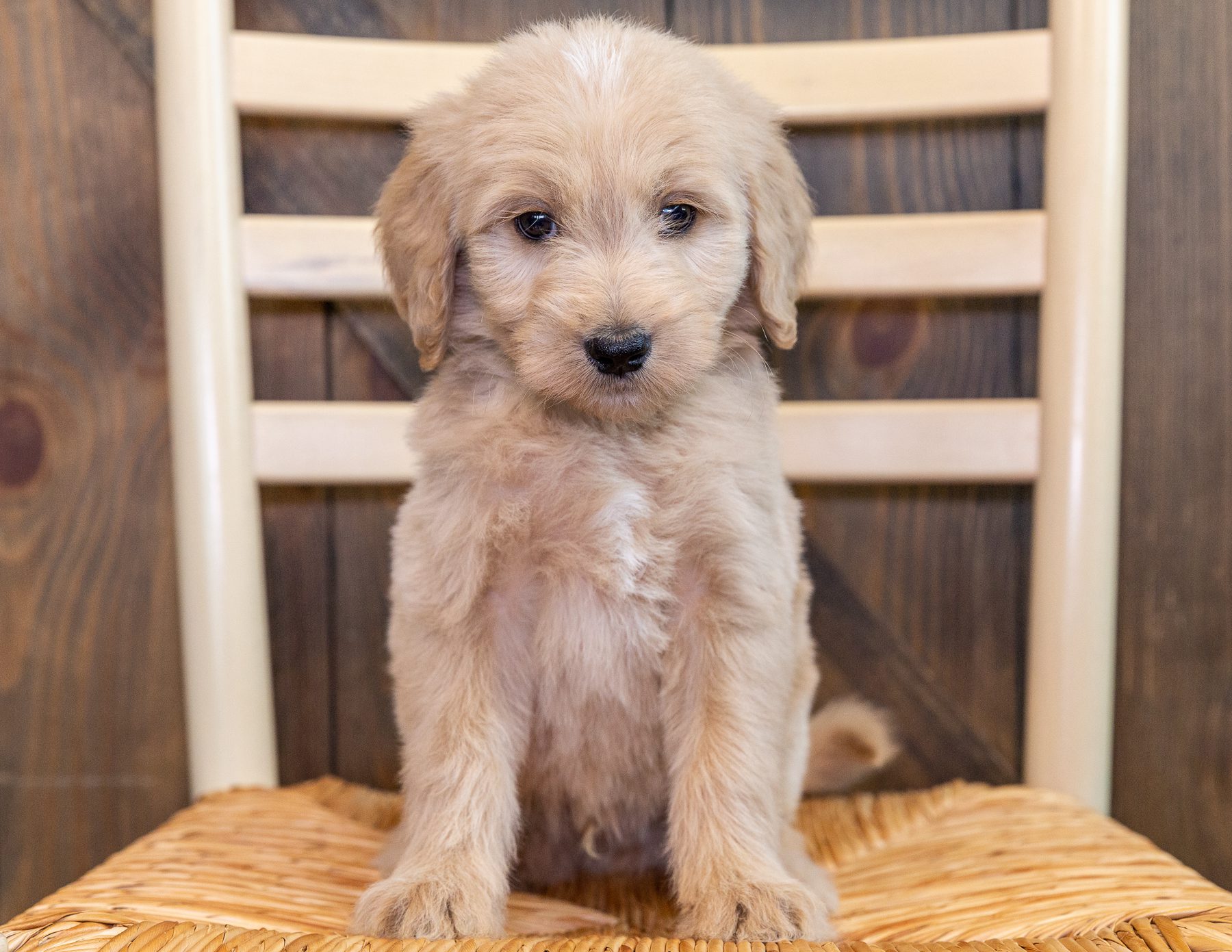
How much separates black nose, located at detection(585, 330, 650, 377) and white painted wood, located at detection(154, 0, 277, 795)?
0.72m

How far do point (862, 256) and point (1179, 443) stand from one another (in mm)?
648

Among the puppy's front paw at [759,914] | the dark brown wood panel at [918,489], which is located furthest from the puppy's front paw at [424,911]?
the dark brown wood panel at [918,489]

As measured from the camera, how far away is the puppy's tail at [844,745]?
1.52 metres

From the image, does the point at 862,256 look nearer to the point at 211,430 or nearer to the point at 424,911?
the point at 211,430

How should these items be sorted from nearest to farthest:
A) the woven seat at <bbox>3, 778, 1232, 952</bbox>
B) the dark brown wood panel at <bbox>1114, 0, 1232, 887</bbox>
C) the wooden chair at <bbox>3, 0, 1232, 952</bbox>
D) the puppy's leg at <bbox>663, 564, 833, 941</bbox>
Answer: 1. the woven seat at <bbox>3, 778, 1232, 952</bbox>
2. the puppy's leg at <bbox>663, 564, 833, 941</bbox>
3. the wooden chair at <bbox>3, 0, 1232, 952</bbox>
4. the dark brown wood panel at <bbox>1114, 0, 1232, 887</bbox>

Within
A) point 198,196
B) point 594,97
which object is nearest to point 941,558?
point 594,97

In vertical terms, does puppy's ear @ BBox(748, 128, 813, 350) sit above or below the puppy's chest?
above

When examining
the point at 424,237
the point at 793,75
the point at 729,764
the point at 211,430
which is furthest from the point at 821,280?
the point at 211,430

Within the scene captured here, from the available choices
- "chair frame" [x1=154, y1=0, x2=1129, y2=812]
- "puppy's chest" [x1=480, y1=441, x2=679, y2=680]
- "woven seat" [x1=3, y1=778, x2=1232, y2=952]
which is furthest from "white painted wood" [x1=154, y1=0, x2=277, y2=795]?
"puppy's chest" [x1=480, y1=441, x2=679, y2=680]

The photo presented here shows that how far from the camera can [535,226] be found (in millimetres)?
1064

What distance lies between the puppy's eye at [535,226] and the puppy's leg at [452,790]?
408 millimetres

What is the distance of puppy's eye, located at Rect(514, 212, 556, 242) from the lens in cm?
106

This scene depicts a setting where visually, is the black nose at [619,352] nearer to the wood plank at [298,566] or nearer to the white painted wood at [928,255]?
the white painted wood at [928,255]

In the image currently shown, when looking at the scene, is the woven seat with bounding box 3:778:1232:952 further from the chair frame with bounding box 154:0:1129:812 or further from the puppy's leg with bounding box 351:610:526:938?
the chair frame with bounding box 154:0:1129:812
